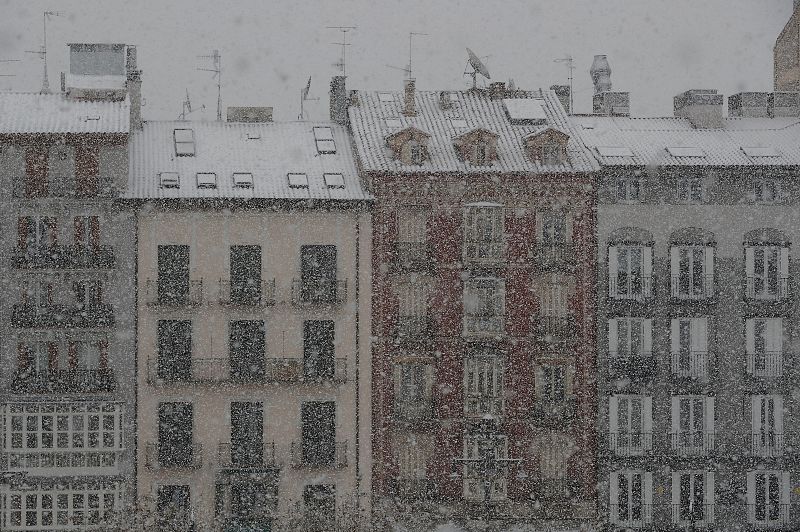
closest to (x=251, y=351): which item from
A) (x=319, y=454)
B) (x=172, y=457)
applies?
(x=319, y=454)

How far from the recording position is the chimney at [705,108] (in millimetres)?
59031

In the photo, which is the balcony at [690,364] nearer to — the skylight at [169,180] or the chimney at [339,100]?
the chimney at [339,100]

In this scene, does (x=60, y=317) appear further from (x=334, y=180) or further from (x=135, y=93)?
(x=334, y=180)

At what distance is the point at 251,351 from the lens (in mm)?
52562

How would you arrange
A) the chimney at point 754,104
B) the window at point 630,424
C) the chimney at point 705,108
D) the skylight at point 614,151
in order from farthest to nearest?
the chimney at point 754,104, the chimney at point 705,108, the skylight at point 614,151, the window at point 630,424

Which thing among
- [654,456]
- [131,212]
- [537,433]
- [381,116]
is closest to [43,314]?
[131,212]

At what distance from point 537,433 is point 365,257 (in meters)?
9.44

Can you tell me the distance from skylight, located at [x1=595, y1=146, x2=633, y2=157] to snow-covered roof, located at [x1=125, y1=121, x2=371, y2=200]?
9.64 metres

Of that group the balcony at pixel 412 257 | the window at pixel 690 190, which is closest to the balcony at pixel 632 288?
the window at pixel 690 190

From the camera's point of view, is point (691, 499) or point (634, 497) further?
point (691, 499)

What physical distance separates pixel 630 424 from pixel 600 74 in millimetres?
18311

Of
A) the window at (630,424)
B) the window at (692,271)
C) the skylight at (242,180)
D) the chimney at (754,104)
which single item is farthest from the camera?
the chimney at (754,104)

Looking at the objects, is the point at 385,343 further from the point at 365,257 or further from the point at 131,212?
the point at 131,212

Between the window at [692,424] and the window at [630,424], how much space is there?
104 centimetres
